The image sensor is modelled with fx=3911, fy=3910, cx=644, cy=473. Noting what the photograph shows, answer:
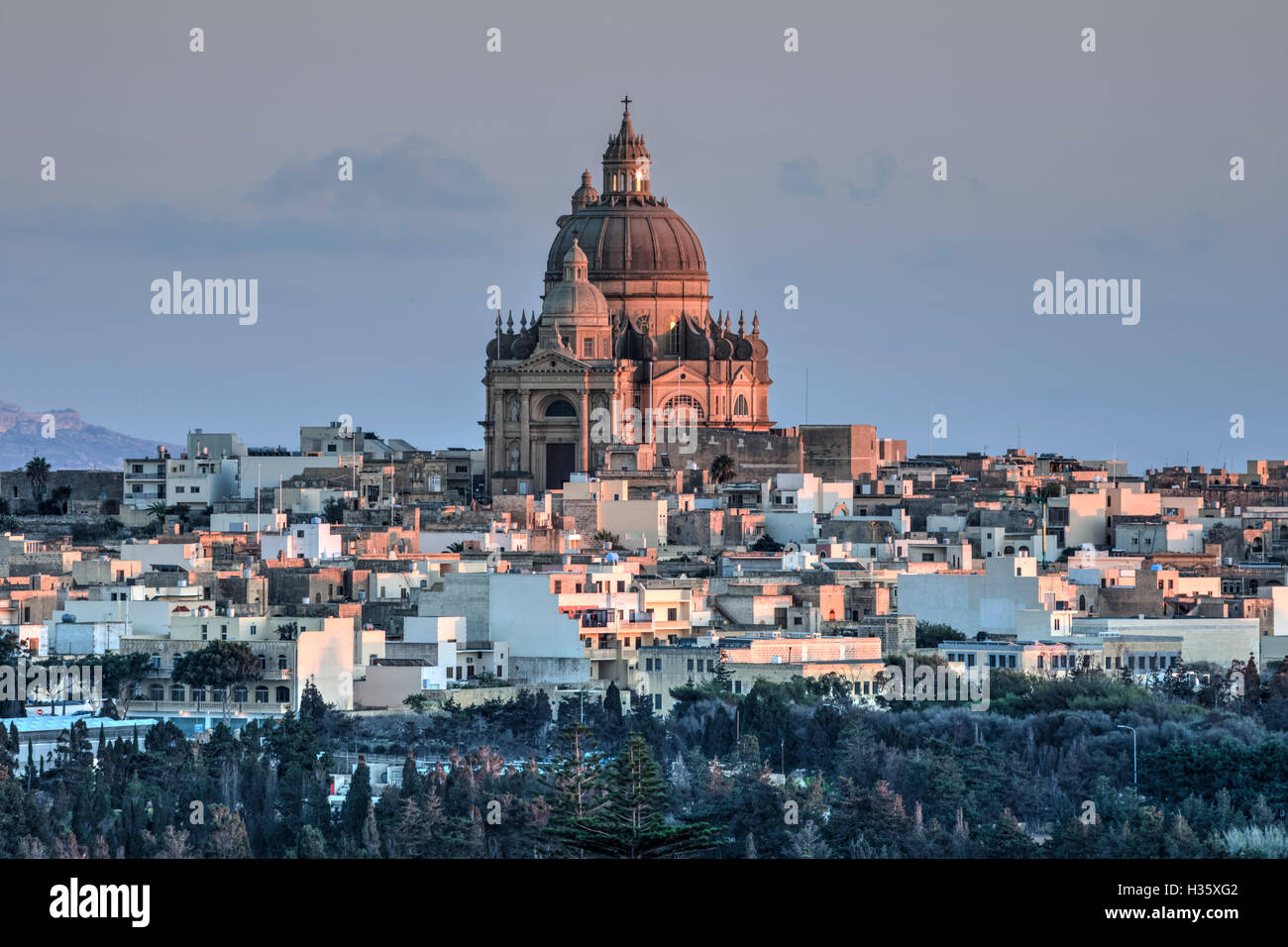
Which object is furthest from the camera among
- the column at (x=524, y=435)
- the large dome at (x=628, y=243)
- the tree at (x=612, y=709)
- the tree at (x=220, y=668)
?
the large dome at (x=628, y=243)

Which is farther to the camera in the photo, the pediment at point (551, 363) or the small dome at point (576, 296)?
the small dome at point (576, 296)

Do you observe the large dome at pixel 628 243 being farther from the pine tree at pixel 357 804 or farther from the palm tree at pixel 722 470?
the pine tree at pixel 357 804

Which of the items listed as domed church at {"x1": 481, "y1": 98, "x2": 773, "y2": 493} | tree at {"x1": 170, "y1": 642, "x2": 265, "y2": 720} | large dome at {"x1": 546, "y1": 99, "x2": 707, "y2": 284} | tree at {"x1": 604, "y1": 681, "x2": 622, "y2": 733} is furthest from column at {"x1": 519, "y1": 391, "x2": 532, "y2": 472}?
tree at {"x1": 604, "y1": 681, "x2": 622, "y2": 733}

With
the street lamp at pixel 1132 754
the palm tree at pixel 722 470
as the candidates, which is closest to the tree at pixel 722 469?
the palm tree at pixel 722 470

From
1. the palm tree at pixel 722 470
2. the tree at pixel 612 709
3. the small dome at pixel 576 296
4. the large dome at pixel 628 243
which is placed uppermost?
the large dome at pixel 628 243

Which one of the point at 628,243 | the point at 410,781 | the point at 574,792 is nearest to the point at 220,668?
the point at 410,781
